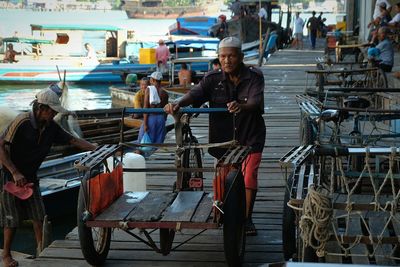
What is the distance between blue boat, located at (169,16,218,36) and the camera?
5531 centimetres

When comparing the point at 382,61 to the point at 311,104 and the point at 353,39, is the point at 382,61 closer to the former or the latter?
the point at 311,104

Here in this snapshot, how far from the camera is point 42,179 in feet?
40.6

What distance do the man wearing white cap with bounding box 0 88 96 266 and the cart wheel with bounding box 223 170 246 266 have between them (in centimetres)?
171

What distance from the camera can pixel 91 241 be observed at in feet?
17.0

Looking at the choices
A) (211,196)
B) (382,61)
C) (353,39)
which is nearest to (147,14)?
(353,39)

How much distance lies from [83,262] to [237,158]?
1474 millimetres

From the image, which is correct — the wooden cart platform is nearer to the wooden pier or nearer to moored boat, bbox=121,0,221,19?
the wooden pier

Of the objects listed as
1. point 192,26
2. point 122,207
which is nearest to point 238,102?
point 122,207

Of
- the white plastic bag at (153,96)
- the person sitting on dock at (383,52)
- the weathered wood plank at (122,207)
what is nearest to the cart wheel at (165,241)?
the weathered wood plank at (122,207)

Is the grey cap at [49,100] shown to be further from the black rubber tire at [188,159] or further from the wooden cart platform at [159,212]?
the black rubber tire at [188,159]

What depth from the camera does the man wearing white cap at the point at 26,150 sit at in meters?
5.98

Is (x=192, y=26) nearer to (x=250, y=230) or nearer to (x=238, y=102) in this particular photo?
(x=250, y=230)

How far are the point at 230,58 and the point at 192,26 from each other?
170 feet

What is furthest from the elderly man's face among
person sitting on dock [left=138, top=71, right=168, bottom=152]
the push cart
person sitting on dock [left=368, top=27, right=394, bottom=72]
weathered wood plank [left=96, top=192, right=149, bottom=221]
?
person sitting on dock [left=368, top=27, right=394, bottom=72]
